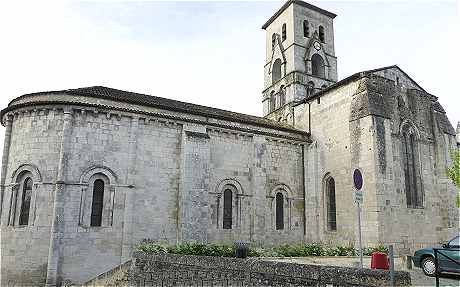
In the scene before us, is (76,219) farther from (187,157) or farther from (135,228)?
(187,157)

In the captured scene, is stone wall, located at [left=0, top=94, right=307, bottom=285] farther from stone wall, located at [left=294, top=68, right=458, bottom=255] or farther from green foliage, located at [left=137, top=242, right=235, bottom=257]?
stone wall, located at [left=294, top=68, right=458, bottom=255]

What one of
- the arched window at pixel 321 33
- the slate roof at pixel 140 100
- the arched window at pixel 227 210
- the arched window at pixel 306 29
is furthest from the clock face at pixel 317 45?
the arched window at pixel 227 210

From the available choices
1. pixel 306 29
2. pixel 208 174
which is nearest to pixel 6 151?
pixel 208 174

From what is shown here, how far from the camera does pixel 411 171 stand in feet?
68.3

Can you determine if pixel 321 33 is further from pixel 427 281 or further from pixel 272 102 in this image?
pixel 427 281

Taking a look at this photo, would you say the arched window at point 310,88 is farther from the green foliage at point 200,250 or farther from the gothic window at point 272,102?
the green foliage at point 200,250

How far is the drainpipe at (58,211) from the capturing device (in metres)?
15.5

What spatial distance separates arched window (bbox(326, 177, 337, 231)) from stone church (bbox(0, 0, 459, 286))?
7cm

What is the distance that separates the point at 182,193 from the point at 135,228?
9.12 ft

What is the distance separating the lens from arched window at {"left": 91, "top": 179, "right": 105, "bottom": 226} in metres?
17.0

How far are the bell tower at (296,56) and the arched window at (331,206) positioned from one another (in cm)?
841

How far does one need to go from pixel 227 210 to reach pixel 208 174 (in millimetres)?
2471

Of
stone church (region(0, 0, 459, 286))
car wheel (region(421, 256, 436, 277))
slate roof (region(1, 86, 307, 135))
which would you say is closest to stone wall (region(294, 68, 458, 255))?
stone church (region(0, 0, 459, 286))

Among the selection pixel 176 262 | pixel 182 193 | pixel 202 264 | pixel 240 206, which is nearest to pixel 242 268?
pixel 202 264
